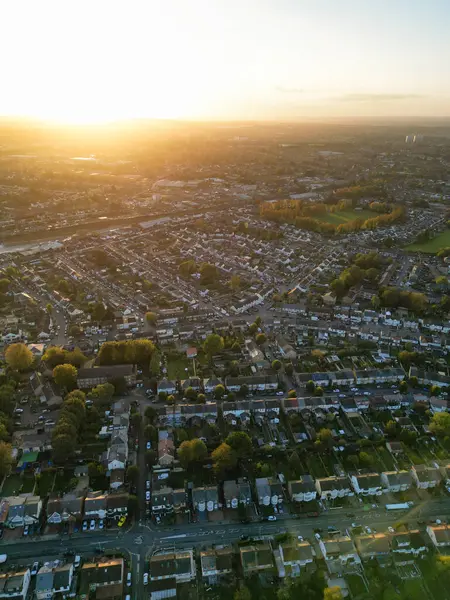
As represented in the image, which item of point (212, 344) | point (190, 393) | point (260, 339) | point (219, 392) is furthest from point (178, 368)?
point (260, 339)

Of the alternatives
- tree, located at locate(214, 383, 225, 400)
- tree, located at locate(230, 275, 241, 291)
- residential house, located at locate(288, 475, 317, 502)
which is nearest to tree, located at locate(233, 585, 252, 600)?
residential house, located at locate(288, 475, 317, 502)

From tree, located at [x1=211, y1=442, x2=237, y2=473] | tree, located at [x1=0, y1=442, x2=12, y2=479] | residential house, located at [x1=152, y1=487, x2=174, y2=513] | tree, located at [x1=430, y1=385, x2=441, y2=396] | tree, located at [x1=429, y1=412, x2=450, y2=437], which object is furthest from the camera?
tree, located at [x1=430, y1=385, x2=441, y2=396]

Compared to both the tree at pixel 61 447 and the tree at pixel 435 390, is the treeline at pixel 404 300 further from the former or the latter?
the tree at pixel 61 447

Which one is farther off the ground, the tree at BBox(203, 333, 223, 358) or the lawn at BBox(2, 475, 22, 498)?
the tree at BBox(203, 333, 223, 358)

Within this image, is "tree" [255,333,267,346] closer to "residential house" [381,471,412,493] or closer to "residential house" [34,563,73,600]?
"residential house" [381,471,412,493]

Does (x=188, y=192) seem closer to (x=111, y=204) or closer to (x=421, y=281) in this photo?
(x=111, y=204)

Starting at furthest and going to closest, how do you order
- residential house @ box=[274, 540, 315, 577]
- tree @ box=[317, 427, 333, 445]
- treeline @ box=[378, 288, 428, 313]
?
treeline @ box=[378, 288, 428, 313]
tree @ box=[317, 427, 333, 445]
residential house @ box=[274, 540, 315, 577]

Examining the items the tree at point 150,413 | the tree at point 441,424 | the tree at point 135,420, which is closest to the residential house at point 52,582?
the tree at point 135,420
